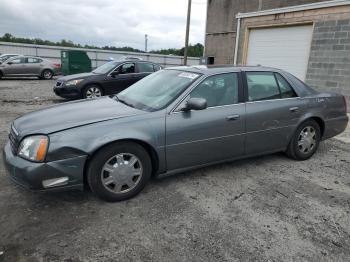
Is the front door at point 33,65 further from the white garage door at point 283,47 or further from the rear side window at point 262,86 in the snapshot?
the rear side window at point 262,86

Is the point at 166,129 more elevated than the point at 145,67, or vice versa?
the point at 145,67

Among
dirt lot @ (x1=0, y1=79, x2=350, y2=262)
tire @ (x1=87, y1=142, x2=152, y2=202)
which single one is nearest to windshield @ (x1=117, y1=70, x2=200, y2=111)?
tire @ (x1=87, y1=142, x2=152, y2=202)

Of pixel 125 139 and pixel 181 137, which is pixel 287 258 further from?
pixel 125 139

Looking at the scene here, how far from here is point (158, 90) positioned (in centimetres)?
394

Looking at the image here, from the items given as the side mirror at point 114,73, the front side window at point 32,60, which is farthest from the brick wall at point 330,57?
the front side window at point 32,60

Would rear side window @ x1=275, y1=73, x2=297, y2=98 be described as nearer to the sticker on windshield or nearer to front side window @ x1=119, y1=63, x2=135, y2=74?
the sticker on windshield

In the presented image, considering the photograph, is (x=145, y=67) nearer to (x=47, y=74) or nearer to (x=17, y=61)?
(x=17, y=61)

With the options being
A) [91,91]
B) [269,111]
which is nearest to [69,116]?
[269,111]

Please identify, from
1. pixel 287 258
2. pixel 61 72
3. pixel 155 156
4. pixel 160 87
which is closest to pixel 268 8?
pixel 160 87

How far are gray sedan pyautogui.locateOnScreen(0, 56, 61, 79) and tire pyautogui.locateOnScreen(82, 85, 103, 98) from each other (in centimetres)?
1004

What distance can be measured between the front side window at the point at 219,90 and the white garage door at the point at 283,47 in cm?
724

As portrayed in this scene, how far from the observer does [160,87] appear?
3.98m

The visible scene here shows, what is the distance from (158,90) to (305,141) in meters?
2.53

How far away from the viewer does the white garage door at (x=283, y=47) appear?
10102mm
